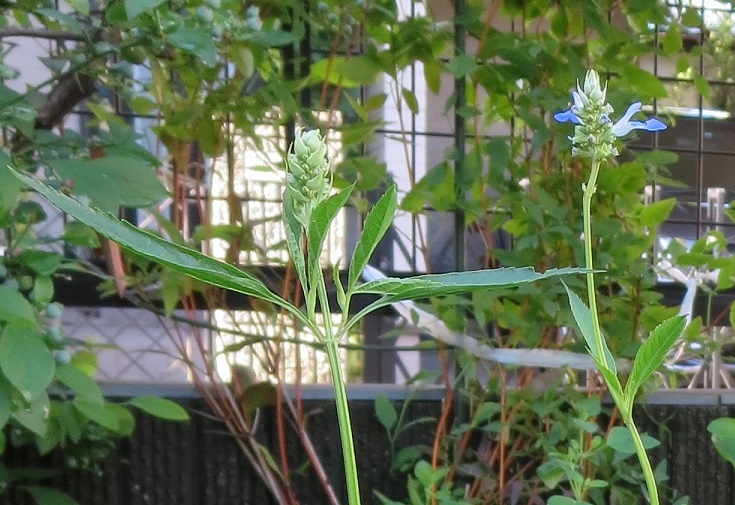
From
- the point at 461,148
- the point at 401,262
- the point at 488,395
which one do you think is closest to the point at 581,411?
the point at 488,395

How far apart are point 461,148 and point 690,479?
499mm

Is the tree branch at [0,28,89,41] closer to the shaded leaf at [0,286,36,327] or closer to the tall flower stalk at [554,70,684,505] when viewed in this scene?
the shaded leaf at [0,286,36,327]

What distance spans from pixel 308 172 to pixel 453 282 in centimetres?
5

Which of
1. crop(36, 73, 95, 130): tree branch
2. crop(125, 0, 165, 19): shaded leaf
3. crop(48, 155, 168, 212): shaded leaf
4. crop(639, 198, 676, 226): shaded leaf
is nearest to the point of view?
crop(125, 0, 165, 19): shaded leaf

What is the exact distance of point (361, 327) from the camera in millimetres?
1020

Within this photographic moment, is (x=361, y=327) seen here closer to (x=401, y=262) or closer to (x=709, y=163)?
(x=401, y=262)

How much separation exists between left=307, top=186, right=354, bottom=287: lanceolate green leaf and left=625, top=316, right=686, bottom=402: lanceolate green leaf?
0.13m

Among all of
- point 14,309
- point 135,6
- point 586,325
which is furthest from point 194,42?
point 586,325

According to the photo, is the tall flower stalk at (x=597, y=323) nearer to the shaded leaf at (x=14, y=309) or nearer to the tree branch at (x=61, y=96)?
the shaded leaf at (x=14, y=309)

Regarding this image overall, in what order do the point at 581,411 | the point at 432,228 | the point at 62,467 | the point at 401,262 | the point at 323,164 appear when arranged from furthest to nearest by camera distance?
the point at 401,262, the point at 432,228, the point at 62,467, the point at 581,411, the point at 323,164

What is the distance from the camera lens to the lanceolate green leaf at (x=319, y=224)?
0.16 metres

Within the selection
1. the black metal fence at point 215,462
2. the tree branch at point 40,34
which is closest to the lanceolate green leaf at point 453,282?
the tree branch at point 40,34

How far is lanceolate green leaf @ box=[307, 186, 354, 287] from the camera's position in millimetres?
161

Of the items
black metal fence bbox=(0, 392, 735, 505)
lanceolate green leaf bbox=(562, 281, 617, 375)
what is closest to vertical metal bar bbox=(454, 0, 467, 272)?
black metal fence bbox=(0, 392, 735, 505)
